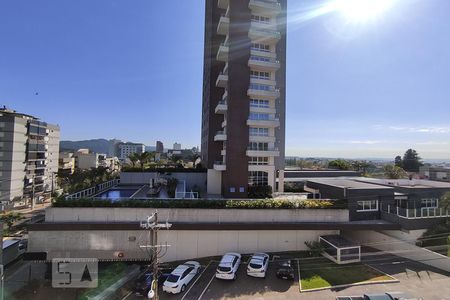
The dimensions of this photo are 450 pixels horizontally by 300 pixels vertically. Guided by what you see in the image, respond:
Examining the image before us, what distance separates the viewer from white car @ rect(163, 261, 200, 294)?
1830 cm

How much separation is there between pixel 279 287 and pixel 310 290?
213 cm

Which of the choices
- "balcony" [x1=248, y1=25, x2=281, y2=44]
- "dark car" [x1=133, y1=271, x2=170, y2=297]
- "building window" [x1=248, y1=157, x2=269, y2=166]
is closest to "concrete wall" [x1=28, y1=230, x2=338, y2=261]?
"dark car" [x1=133, y1=271, x2=170, y2=297]

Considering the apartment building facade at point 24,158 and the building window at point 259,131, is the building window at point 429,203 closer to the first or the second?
the building window at point 259,131

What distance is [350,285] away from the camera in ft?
64.1

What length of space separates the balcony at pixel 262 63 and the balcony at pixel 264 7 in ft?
22.4

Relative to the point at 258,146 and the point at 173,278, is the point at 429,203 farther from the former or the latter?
the point at 173,278

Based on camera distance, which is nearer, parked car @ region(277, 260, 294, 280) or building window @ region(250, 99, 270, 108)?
parked car @ region(277, 260, 294, 280)

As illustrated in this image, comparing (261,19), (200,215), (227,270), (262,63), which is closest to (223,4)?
(261,19)

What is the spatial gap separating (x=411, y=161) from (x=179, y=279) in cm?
11959

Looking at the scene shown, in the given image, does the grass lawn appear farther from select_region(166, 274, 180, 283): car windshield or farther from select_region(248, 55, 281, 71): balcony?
select_region(248, 55, 281, 71): balcony

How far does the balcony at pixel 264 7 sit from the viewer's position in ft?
124

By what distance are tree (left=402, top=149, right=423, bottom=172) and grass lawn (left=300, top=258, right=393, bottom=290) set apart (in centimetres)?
10523

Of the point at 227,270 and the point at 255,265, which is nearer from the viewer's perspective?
the point at 227,270

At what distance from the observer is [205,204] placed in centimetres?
2553
